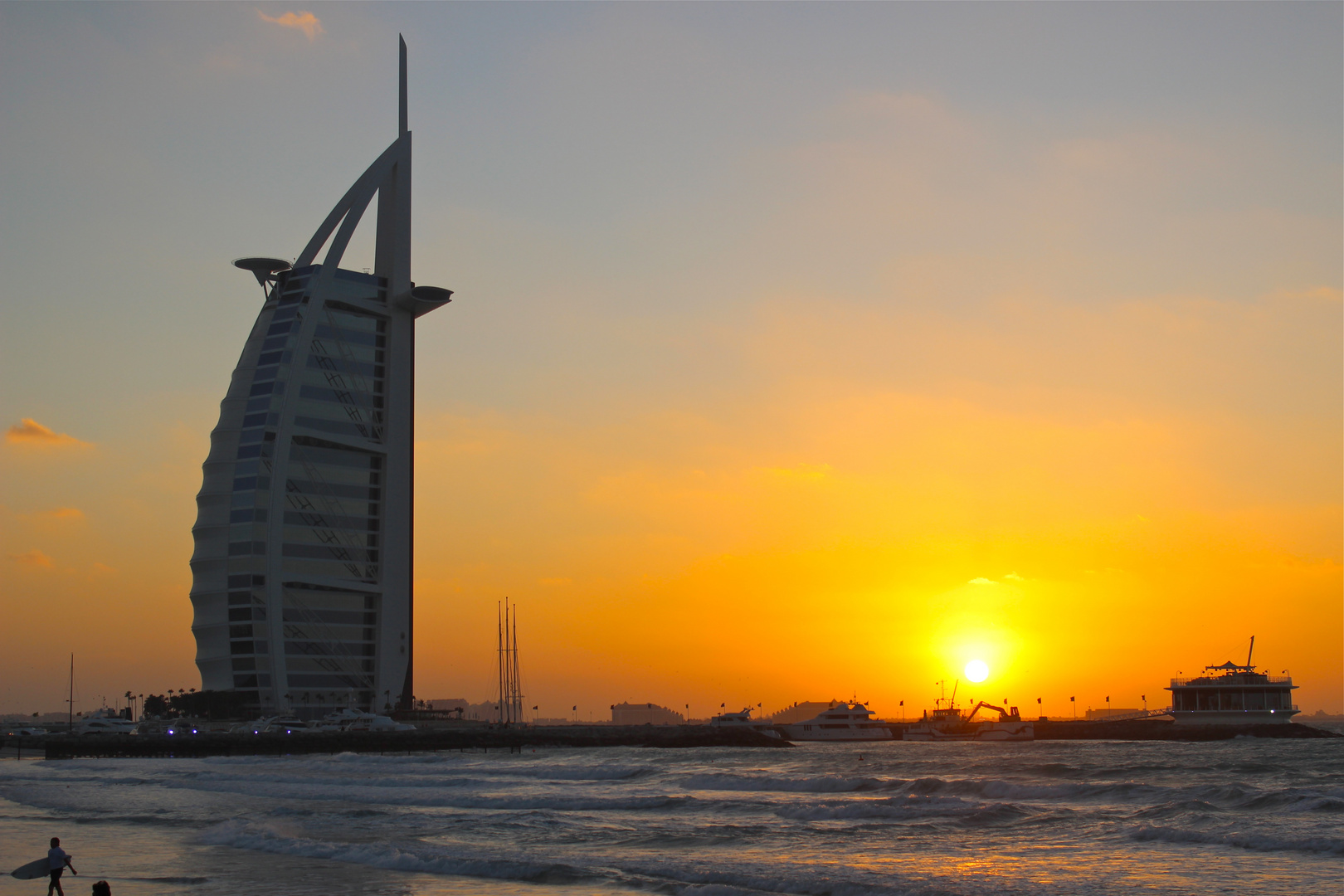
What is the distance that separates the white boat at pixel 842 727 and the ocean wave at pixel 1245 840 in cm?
10846

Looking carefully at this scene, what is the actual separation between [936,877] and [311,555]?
9679cm

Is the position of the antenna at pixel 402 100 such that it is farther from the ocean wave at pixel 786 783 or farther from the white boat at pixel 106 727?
the ocean wave at pixel 786 783

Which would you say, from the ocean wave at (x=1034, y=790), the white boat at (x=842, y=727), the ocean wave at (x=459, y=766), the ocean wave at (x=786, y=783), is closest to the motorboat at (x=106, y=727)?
the ocean wave at (x=459, y=766)

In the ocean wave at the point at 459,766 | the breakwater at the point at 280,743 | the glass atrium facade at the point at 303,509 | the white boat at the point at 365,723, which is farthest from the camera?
the glass atrium facade at the point at 303,509

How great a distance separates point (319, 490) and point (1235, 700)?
10361 centimetres

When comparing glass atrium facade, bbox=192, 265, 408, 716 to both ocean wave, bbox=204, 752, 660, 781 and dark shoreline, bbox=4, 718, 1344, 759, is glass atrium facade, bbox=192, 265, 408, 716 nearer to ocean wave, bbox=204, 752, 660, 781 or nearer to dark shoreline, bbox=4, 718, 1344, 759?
dark shoreline, bbox=4, 718, 1344, 759

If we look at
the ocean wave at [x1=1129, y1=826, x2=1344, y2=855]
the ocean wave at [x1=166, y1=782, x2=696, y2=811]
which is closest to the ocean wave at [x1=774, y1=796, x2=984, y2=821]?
the ocean wave at [x1=166, y1=782, x2=696, y2=811]

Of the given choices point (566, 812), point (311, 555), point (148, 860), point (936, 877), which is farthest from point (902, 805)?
point (311, 555)

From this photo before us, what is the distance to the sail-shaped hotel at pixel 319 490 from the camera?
362 feet

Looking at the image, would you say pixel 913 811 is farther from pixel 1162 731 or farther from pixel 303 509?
pixel 1162 731

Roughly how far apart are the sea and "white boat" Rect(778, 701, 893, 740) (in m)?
77.1

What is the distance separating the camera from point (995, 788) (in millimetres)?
48438

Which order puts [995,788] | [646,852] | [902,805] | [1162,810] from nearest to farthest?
[646,852], [1162,810], [902,805], [995,788]

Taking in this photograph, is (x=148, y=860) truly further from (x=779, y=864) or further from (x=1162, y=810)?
(x=1162, y=810)
